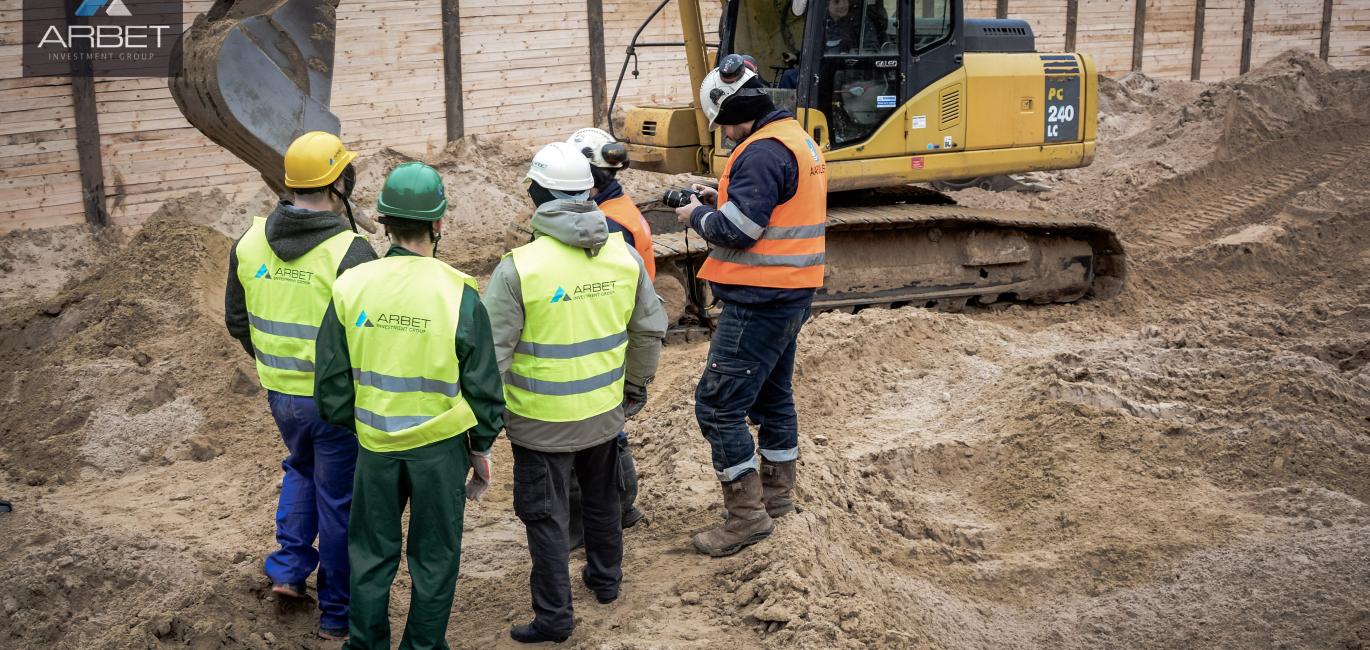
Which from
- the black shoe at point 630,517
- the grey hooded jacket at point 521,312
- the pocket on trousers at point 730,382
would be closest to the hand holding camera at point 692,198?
the pocket on trousers at point 730,382

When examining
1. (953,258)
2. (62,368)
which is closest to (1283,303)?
(953,258)

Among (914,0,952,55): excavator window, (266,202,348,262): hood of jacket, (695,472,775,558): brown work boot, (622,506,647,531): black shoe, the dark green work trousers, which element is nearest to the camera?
the dark green work trousers

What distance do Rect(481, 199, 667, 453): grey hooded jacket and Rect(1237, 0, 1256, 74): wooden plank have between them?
19.5 m

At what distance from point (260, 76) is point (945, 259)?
633 cm

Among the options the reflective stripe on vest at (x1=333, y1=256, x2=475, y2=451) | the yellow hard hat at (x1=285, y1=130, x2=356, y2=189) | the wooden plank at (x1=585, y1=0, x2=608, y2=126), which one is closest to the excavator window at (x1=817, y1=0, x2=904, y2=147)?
the yellow hard hat at (x1=285, y1=130, x2=356, y2=189)

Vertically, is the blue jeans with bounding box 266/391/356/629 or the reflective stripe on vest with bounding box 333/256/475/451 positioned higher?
the reflective stripe on vest with bounding box 333/256/475/451

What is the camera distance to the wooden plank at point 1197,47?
20016mm

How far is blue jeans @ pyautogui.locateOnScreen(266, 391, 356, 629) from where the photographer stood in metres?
4.38

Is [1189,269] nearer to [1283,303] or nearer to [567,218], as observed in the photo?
[1283,303]

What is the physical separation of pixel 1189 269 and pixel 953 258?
286 centimetres

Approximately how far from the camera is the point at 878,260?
33.2 feet

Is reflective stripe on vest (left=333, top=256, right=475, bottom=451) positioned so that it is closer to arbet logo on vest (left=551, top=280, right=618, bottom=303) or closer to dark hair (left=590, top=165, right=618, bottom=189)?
arbet logo on vest (left=551, top=280, right=618, bottom=303)

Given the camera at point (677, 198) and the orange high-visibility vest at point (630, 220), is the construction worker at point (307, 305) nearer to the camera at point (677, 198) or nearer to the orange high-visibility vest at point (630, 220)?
the orange high-visibility vest at point (630, 220)

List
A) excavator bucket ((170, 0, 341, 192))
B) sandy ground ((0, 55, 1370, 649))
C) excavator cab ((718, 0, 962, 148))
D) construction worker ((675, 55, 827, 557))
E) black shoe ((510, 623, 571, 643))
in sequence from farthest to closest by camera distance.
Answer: excavator cab ((718, 0, 962, 148)) < excavator bucket ((170, 0, 341, 192)) < construction worker ((675, 55, 827, 557)) < sandy ground ((0, 55, 1370, 649)) < black shoe ((510, 623, 571, 643))
